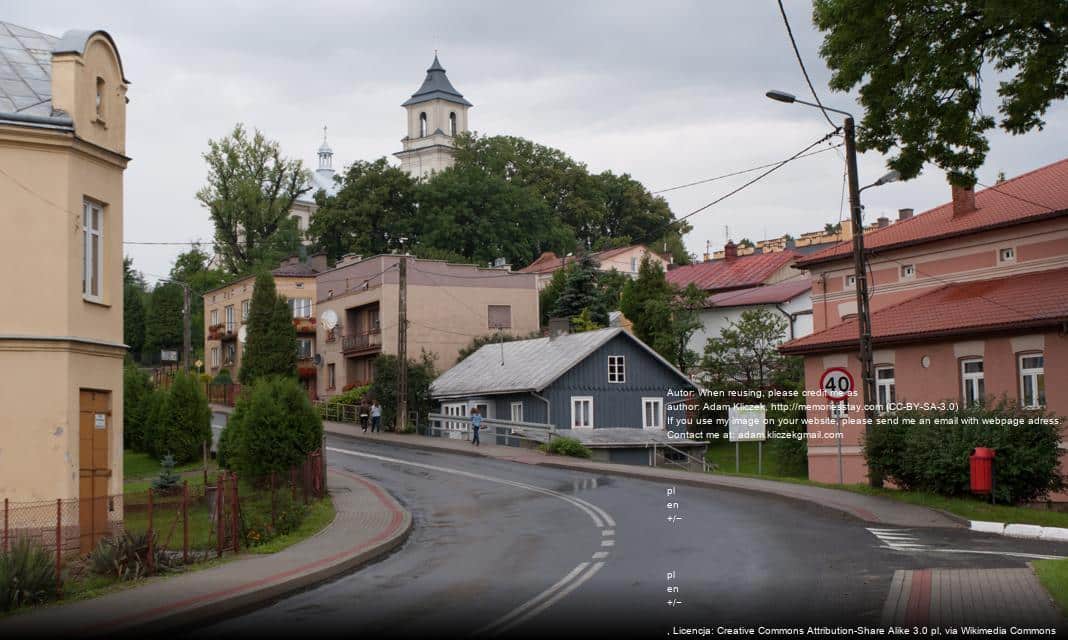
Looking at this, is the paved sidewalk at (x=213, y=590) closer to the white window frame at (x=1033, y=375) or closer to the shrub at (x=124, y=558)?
the shrub at (x=124, y=558)

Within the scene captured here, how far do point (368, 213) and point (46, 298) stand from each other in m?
66.7

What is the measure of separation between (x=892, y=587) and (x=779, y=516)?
7.96 m

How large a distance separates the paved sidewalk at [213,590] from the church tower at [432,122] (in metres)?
105

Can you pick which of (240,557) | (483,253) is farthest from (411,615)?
(483,253)

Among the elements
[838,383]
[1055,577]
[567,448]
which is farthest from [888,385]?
[1055,577]

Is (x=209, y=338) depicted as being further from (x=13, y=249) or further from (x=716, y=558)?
(x=716, y=558)

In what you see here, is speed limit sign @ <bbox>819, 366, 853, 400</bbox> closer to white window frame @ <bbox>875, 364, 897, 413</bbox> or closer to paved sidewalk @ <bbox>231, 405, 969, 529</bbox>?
paved sidewalk @ <bbox>231, 405, 969, 529</bbox>

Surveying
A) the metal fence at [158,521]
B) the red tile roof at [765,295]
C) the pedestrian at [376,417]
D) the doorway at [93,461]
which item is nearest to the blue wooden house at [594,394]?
the pedestrian at [376,417]

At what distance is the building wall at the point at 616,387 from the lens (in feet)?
153

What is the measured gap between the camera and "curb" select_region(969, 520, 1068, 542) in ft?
57.7

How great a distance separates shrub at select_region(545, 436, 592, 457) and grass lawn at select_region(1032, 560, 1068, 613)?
25.5 metres

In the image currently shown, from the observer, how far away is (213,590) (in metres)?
13.7

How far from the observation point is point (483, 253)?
294 ft

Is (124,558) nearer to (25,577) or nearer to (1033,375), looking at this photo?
(25,577)
